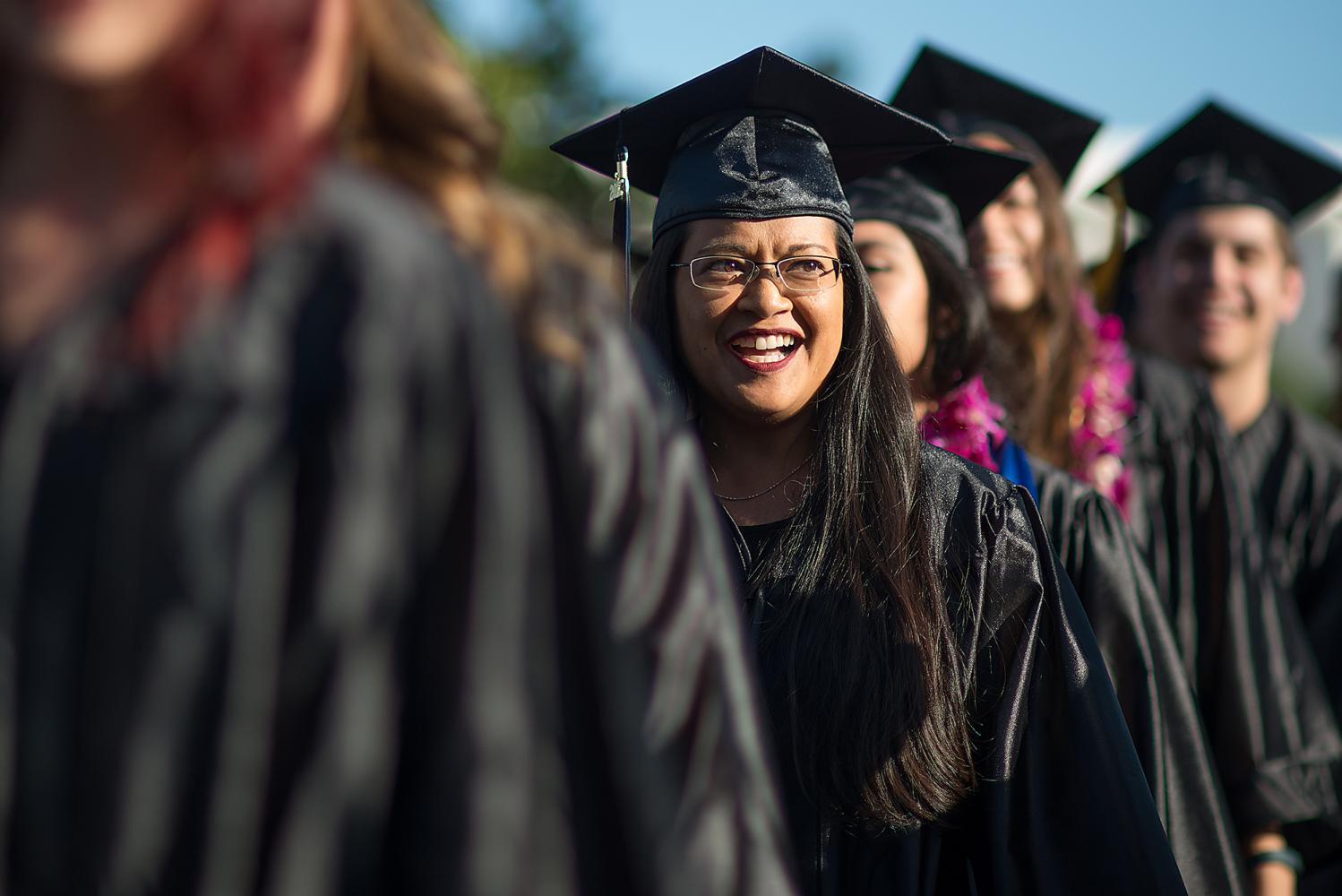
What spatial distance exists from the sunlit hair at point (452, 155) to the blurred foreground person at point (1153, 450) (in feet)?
9.06

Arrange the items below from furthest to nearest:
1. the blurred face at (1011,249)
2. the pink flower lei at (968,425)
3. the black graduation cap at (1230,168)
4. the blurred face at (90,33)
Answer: the black graduation cap at (1230,168) → the blurred face at (1011,249) → the pink flower lei at (968,425) → the blurred face at (90,33)

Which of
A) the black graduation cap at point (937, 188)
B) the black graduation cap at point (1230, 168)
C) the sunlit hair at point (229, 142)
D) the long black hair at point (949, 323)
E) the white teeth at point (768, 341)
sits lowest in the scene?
the sunlit hair at point (229, 142)

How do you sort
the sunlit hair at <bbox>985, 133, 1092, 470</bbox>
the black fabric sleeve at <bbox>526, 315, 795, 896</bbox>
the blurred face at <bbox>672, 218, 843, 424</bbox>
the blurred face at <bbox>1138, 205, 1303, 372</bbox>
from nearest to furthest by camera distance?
the black fabric sleeve at <bbox>526, 315, 795, 896</bbox> < the blurred face at <bbox>672, 218, 843, 424</bbox> < the sunlit hair at <bbox>985, 133, 1092, 470</bbox> < the blurred face at <bbox>1138, 205, 1303, 372</bbox>

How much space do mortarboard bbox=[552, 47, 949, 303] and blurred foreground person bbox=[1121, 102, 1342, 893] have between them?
211 centimetres

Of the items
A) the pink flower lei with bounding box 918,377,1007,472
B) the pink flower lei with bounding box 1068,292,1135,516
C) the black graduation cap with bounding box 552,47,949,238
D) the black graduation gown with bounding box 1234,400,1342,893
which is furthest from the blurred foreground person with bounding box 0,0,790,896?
the black graduation gown with bounding box 1234,400,1342,893

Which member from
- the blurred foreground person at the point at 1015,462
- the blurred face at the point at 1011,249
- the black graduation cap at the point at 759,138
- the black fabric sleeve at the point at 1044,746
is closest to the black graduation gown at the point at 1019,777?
the black fabric sleeve at the point at 1044,746

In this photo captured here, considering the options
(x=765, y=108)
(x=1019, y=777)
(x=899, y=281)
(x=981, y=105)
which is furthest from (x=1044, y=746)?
(x=981, y=105)

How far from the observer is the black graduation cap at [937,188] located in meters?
3.56

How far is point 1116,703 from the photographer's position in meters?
2.32

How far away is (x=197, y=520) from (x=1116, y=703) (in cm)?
180

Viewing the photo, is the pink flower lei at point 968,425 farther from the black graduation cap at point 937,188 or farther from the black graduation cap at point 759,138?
the black graduation cap at point 759,138

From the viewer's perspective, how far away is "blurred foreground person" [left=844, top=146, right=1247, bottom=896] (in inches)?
109

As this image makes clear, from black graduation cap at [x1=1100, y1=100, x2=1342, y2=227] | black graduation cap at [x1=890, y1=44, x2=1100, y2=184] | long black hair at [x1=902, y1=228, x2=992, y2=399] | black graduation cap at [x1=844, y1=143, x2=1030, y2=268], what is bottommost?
long black hair at [x1=902, y1=228, x2=992, y2=399]

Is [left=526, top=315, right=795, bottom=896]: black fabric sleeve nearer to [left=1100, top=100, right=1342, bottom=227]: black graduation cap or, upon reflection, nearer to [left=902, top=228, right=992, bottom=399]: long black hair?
[left=902, top=228, right=992, bottom=399]: long black hair
